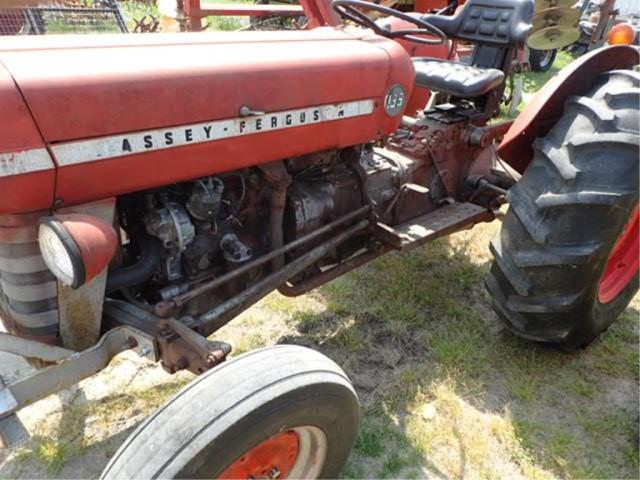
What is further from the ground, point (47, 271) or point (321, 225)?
point (47, 271)

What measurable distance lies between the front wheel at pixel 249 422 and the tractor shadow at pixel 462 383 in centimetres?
42

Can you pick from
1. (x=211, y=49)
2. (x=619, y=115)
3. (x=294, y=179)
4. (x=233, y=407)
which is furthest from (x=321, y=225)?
(x=619, y=115)

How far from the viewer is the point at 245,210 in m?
1.96

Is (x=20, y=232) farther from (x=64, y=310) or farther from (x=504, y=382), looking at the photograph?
(x=504, y=382)

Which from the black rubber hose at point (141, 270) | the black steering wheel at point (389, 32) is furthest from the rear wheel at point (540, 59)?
the black rubber hose at point (141, 270)

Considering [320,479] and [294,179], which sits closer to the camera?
[320,479]

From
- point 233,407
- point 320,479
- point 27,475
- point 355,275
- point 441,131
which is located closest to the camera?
point 233,407

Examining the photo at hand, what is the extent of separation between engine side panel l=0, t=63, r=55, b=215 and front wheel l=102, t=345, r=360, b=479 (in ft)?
1.95

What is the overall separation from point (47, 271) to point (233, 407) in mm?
612

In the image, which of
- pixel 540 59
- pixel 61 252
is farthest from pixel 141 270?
pixel 540 59

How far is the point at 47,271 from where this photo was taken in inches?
58.6

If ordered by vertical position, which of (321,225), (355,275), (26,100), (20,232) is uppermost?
(26,100)

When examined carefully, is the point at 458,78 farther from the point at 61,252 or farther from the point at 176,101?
the point at 61,252

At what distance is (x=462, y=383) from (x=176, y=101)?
159 cm
